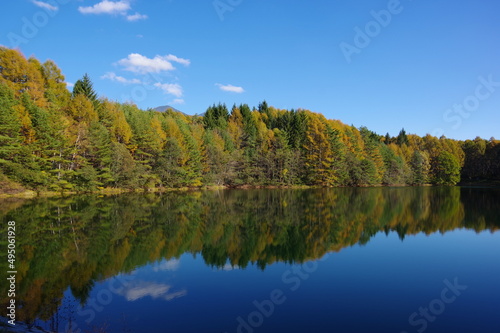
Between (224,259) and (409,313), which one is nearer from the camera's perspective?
(409,313)

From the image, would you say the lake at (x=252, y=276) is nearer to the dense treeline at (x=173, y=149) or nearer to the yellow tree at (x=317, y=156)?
the dense treeline at (x=173, y=149)

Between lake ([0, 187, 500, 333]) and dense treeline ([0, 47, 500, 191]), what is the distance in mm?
18287

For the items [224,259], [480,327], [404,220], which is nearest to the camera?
[480,327]

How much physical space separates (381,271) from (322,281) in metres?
2.65

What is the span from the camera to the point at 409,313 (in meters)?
8.09

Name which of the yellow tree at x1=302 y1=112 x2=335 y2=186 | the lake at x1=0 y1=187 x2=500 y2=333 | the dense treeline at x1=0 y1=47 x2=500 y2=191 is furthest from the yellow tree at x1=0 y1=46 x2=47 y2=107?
the yellow tree at x1=302 y1=112 x2=335 y2=186

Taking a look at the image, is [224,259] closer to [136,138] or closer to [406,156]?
[136,138]

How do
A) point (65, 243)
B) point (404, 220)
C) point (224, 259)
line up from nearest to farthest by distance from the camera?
point (224, 259) → point (65, 243) → point (404, 220)

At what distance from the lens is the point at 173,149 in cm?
5288

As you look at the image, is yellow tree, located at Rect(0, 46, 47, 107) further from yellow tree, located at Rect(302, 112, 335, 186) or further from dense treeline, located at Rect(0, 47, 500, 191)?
yellow tree, located at Rect(302, 112, 335, 186)

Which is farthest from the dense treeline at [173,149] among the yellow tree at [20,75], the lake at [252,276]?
the lake at [252,276]

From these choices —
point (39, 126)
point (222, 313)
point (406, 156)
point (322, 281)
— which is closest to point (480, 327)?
point (322, 281)

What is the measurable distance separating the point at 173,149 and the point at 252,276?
44072 millimetres

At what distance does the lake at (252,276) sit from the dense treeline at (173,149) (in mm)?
18287
